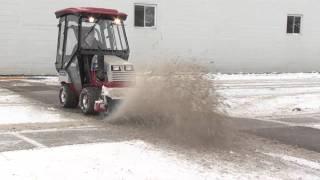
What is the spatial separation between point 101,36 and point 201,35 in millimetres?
13635

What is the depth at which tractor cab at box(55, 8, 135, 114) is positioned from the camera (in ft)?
36.1

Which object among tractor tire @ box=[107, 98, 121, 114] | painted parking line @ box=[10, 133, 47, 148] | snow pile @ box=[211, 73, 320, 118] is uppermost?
tractor tire @ box=[107, 98, 121, 114]

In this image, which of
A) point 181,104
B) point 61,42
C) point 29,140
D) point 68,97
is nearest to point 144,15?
point 61,42

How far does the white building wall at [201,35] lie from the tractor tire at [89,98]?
902cm

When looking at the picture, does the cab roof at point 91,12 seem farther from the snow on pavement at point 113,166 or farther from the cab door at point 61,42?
the snow on pavement at point 113,166

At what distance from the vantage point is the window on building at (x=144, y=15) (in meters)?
24.0

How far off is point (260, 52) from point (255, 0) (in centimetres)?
252

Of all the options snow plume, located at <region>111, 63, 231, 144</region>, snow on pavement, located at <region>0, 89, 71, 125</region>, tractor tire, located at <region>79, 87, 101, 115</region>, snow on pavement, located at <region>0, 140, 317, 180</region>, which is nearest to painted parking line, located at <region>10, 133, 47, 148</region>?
snow on pavement, located at <region>0, 140, 317, 180</region>

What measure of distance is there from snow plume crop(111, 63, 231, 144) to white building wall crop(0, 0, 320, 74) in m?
10.4

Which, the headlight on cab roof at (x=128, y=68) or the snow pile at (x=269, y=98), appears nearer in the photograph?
the headlight on cab roof at (x=128, y=68)

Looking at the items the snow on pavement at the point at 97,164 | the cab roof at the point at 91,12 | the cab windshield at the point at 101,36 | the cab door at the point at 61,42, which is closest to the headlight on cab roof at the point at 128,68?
the cab windshield at the point at 101,36

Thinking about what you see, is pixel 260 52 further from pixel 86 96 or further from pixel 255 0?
pixel 86 96

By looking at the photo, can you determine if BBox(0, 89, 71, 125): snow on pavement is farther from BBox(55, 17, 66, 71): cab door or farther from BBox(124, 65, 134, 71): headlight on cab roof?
BBox(124, 65, 134, 71): headlight on cab roof

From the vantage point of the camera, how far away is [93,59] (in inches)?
461
